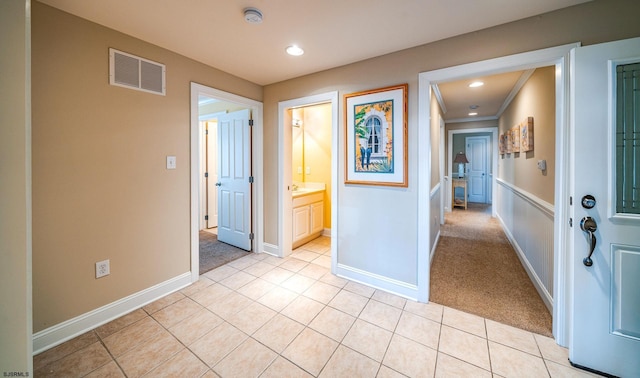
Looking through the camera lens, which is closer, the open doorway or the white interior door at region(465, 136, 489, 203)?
the open doorway

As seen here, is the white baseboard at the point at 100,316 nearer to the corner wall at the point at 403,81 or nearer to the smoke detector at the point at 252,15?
the corner wall at the point at 403,81

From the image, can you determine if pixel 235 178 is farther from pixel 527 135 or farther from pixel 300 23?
pixel 527 135

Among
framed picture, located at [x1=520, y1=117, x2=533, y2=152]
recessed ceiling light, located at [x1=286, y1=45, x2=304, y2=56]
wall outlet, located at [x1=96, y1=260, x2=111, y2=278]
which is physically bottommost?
wall outlet, located at [x1=96, y1=260, x2=111, y2=278]

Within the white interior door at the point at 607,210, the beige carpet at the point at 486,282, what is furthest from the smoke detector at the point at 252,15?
the beige carpet at the point at 486,282

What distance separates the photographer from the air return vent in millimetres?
1965

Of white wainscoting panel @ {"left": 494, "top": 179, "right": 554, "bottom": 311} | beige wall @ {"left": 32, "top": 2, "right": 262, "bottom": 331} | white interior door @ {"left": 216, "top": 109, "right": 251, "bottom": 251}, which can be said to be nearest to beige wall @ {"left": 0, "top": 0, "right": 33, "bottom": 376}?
beige wall @ {"left": 32, "top": 2, "right": 262, "bottom": 331}

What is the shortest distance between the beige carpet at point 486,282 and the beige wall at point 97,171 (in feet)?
9.12

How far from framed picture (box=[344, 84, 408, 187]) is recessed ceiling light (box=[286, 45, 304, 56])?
64 centimetres

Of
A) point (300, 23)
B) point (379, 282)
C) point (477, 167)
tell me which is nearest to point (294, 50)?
point (300, 23)

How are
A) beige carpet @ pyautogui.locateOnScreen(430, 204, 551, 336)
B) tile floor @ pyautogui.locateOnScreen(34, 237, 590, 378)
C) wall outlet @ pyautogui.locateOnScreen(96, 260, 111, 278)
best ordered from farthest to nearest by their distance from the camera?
beige carpet @ pyautogui.locateOnScreen(430, 204, 551, 336) < wall outlet @ pyautogui.locateOnScreen(96, 260, 111, 278) < tile floor @ pyautogui.locateOnScreen(34, 237, 590, 378)

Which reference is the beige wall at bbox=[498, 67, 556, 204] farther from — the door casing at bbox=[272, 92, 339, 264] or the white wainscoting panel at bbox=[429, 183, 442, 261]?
the door casing at bbox=[272, 92, 339, 264]

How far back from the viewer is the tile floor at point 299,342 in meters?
1.50

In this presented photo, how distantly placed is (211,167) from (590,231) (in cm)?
506

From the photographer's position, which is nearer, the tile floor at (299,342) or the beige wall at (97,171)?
the tile floor at (299,342)
